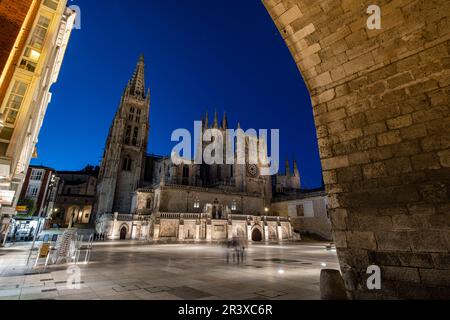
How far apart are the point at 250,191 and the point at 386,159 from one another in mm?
45029

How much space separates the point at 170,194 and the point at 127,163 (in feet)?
47.9

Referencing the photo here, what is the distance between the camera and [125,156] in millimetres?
45125

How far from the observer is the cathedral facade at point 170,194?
109 feet

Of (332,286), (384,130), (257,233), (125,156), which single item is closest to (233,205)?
(257,233)

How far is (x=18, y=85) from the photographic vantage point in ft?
27.5

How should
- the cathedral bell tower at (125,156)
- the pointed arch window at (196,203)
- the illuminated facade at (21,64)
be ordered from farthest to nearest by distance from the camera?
the cathedral bell tower at (125,156), the pointed arch window at (196,203), the illuminated facade at (21,64)

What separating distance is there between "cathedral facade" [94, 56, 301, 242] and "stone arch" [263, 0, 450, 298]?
98.9 feet

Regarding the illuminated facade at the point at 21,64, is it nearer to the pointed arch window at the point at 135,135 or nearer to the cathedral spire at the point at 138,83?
the pointed arch window at the point at 135,135

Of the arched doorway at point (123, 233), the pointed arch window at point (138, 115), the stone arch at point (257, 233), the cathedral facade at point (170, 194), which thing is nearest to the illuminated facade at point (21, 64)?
the cathedral facade at point (170, 194)
